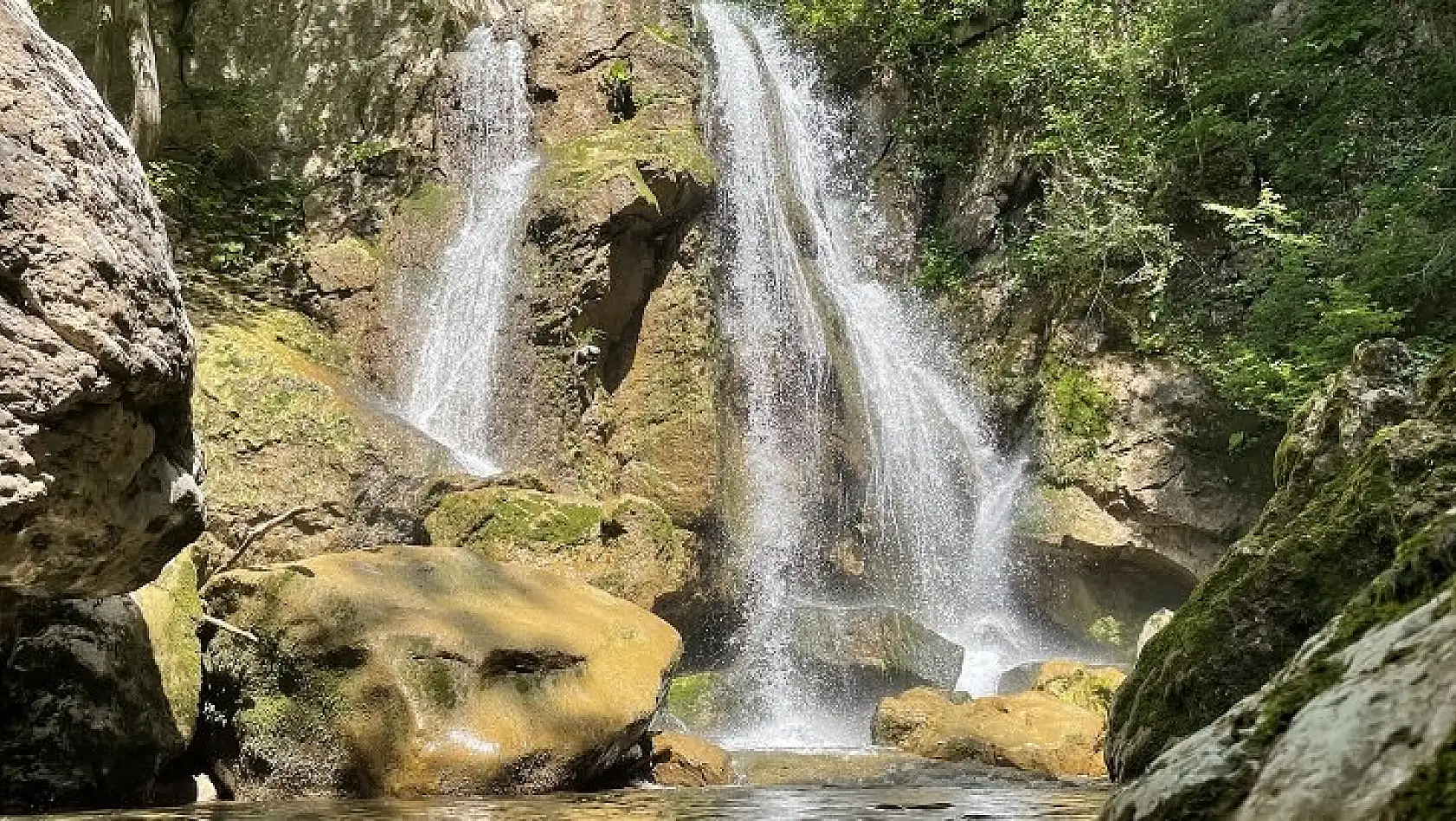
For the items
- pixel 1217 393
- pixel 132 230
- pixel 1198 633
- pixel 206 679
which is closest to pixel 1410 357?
pixel 1198 633

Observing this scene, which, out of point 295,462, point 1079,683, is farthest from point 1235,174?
point 295,462

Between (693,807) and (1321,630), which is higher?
(1321,630)

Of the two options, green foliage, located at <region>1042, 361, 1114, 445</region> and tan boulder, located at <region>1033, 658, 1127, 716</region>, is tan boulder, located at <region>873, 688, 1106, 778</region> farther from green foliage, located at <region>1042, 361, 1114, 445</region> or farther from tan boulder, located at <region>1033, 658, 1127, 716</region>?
green foliage, located at <region>1042, 361, 1114, 445</region>

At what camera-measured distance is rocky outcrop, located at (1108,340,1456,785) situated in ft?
5.91

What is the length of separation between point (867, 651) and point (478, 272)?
7.17 metres

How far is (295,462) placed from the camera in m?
12.0

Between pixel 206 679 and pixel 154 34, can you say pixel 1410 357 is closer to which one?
pixel 206 679

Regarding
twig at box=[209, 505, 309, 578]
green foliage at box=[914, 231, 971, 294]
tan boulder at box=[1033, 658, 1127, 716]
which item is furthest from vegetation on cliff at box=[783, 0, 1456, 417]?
twig at box=[209, 505, 309, 578]

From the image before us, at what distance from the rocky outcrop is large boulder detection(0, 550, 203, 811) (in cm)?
502

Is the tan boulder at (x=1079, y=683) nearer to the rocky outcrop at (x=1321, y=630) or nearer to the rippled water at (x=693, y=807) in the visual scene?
the rippled water at (x=693, y=807)

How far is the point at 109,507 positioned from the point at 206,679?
235 cm

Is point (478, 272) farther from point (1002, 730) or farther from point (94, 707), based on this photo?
point (94, 707)

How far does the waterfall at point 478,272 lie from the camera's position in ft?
46.4

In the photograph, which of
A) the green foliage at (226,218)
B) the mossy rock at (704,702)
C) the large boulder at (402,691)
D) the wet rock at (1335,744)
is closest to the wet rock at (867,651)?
the mossy rock at (704,702)
